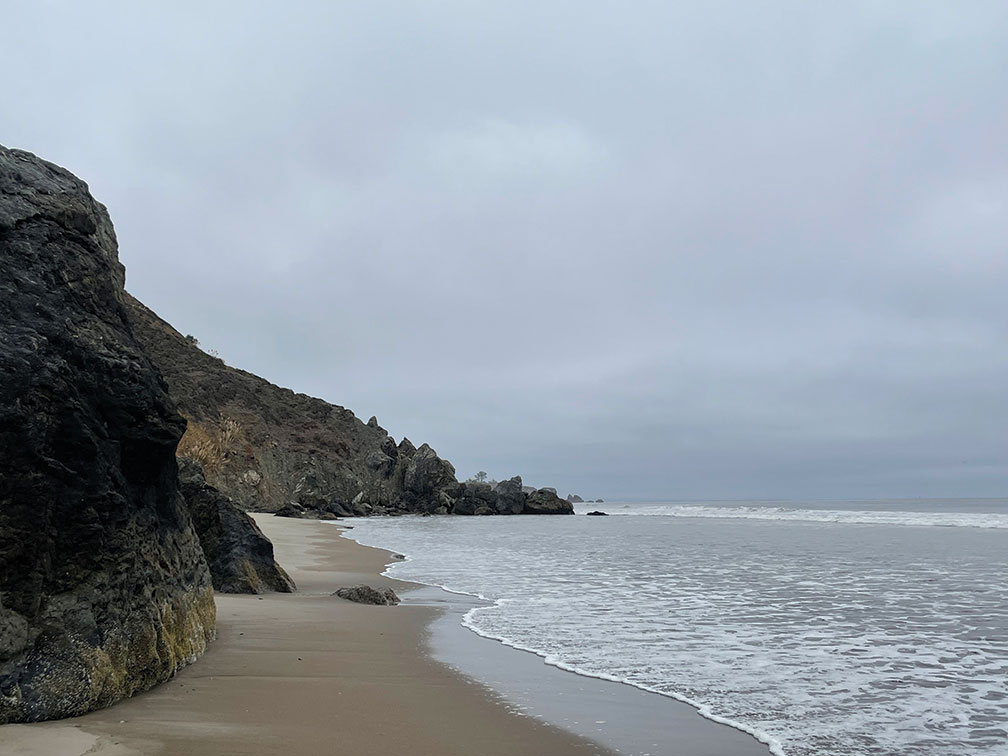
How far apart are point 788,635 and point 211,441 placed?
5016cm

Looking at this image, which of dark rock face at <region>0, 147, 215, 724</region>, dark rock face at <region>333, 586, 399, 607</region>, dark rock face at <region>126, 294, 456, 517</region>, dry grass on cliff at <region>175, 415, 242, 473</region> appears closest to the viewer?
dark rock face at <region>0, 147, 215, 724</region>

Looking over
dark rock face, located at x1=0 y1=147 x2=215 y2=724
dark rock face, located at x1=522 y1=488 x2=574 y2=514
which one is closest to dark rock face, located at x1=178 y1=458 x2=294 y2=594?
dark rock face, located at x1=0 y1=147 x2=215 y2=724

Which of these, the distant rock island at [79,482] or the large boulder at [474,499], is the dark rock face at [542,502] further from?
the distant rock island at [79,482]

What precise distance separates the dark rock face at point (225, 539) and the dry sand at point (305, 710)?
1.76 meters

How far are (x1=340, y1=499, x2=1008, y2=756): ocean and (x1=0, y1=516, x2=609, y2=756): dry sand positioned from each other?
1.42 m

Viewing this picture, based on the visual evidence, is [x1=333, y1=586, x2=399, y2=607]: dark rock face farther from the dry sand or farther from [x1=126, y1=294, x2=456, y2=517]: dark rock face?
[x1=126, y1=294, x2=456, y2=517]: dark rock face

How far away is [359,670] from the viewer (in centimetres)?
598

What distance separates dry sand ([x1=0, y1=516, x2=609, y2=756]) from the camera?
150 inches

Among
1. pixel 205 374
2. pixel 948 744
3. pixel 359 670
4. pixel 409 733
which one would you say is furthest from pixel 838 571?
pixel 205 374

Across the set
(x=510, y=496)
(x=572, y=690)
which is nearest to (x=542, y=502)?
(x=510, y=496)

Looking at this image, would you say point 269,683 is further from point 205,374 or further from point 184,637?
point 205,374

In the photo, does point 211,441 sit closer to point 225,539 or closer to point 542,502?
point 542,502

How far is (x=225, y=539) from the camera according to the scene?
959cm

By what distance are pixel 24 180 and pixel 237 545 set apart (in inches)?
238
